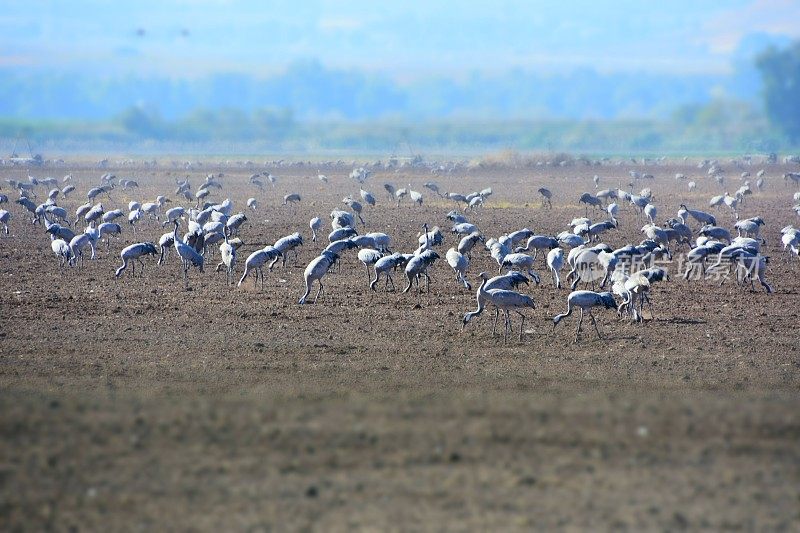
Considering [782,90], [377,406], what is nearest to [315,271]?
[377,406]

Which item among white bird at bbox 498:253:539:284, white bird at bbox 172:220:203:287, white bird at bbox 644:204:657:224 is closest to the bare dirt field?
white bird at bbox 172:220:203:287

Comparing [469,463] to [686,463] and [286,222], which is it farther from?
[286,222]

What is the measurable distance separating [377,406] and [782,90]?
28.8 meters

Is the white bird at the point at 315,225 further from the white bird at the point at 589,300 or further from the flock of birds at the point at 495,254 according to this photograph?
the white bird at the point at 589,300

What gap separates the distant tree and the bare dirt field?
13644 millimetres

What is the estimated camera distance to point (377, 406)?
783 cm

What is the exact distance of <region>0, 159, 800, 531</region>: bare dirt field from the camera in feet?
20.4

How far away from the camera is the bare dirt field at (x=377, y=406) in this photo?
6223 millimetres

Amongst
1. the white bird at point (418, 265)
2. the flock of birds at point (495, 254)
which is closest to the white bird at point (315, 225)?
the flock of birds at point (495, 254)

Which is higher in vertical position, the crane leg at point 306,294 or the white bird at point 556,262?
the white bird at point 556,262

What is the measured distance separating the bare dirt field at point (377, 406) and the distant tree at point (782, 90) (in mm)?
13644

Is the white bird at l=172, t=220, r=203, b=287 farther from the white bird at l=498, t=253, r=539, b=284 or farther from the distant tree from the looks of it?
the distant tree

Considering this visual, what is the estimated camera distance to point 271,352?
39.3 feet

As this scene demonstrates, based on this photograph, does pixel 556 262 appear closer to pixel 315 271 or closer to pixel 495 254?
pixel 495 254
